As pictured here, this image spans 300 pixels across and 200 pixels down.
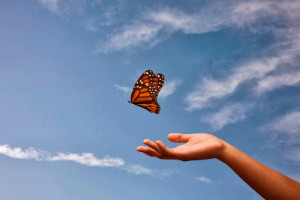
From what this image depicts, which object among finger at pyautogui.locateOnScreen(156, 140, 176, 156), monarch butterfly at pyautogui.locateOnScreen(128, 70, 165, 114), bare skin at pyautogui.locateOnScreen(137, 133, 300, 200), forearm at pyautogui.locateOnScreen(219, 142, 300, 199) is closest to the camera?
finger at pyautogui.locateOnScreen(156, 140, 176, 156)

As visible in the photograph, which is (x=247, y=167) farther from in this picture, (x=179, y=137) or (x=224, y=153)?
(x=179, y=137)

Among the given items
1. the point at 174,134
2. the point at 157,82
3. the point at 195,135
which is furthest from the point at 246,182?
the point at 157,82

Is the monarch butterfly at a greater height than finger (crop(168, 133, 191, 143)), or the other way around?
the monarch butterfly

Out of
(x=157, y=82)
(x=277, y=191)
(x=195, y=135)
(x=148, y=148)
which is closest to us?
(x=148, y=148)

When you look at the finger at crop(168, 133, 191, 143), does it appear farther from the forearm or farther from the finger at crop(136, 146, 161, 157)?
the finger at crop(136, 146, 161, 157)

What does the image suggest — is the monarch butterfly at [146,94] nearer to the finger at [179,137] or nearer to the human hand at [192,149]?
the finger at [179,137]

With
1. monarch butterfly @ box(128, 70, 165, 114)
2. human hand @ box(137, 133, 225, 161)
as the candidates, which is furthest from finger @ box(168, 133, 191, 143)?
monarch butterfly @ box(128, 70, 165, 114)

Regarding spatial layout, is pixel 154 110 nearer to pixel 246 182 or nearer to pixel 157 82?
pixel 157 82

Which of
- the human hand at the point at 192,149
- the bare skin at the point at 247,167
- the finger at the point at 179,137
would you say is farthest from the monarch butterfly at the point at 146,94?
the bare skin at the point at 247,167
